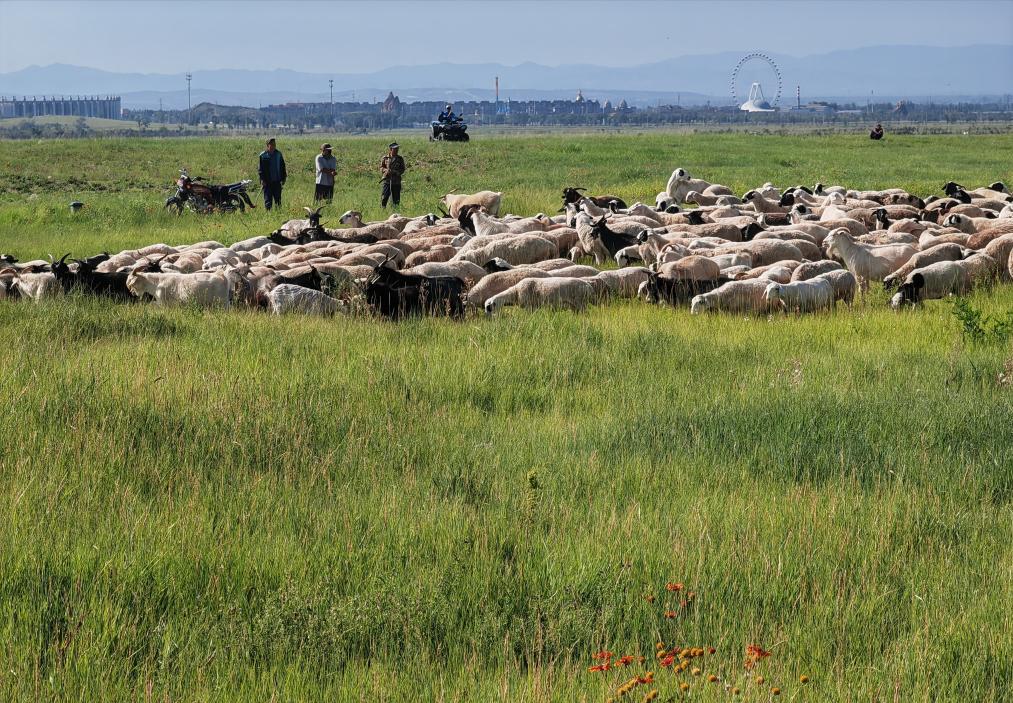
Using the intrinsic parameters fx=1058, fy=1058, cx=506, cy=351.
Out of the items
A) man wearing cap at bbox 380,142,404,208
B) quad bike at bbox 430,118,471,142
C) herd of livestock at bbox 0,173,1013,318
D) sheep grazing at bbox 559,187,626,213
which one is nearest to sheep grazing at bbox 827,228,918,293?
herd of livestock at bbox 0,173,1013,318

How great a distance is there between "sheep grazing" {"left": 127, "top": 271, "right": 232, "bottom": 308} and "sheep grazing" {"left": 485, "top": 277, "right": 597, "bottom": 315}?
11.1 feet

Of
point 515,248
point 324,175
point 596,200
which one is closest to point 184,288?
point 515,248

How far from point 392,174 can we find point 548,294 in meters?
13.9

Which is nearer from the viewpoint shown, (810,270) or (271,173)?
(810,270)

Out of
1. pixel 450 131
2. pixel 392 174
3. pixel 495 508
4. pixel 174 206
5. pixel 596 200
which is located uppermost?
pixel 450 131

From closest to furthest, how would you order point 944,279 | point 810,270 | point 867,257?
point 944,279, point 810,270, point 867,257

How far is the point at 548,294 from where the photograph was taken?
44.2ft

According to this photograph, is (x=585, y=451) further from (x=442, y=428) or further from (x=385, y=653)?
(x=385, y=653)

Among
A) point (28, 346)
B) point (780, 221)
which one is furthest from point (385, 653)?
point (780, 221)

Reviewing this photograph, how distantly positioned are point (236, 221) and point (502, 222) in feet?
27.2

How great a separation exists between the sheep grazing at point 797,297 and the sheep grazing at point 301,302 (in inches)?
210

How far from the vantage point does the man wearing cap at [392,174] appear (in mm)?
26203

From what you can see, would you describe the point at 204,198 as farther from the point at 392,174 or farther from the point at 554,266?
the point at 554,266

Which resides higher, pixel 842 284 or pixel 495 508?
pixel 842 284
